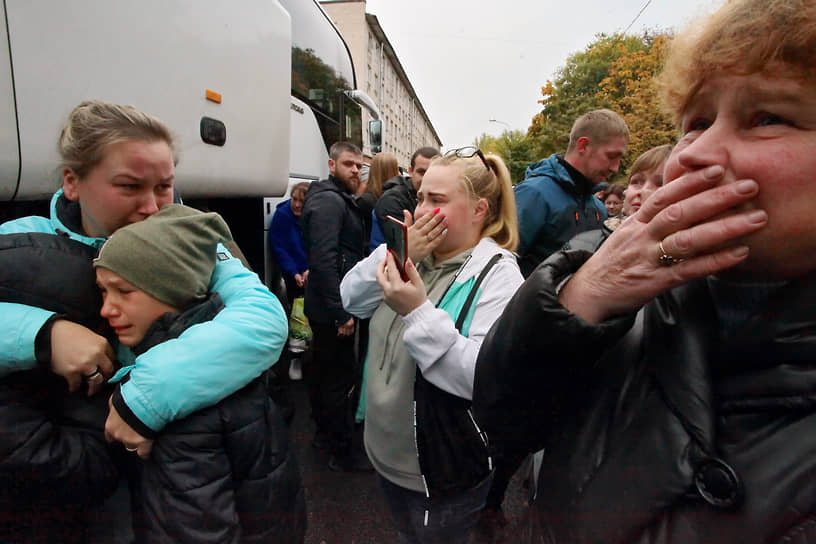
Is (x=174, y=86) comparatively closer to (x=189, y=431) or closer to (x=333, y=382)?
(x=189, y=431)

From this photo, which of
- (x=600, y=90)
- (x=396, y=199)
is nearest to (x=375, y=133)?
(x=396, y=199)

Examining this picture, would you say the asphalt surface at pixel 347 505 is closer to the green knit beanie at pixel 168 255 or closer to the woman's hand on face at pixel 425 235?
the woman's hand on face at pixel 425 235

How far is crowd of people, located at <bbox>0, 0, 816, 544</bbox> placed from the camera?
56 cm

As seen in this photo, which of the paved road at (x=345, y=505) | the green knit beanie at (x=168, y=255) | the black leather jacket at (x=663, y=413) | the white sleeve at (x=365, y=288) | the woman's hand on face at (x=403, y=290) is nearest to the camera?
the black leather jacket at (x=663, y=413)

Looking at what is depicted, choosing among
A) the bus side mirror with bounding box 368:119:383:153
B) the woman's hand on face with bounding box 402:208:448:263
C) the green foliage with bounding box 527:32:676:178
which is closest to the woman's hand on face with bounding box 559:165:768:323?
the woman's hand on face with bounding box 402:208:448:263

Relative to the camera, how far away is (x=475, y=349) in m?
1.32

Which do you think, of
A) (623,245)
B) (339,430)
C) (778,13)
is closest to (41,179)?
(623,245)

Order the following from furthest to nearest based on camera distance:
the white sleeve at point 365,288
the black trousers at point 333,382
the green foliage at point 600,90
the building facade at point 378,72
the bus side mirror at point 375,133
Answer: the building facade at point 378,72
the green foliage at point 600,90
the bus side mirror at point 375,133
the black trousers at point 333,382
the white sleeve at point 365,288

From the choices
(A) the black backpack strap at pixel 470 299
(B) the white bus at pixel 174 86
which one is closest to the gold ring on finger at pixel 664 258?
(A) the black backpack strap at pixel 470 299

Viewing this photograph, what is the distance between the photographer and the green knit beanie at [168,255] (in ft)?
3.66

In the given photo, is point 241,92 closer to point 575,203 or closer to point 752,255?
point 575,203

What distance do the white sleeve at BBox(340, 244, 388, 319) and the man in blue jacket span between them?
1.43 metres

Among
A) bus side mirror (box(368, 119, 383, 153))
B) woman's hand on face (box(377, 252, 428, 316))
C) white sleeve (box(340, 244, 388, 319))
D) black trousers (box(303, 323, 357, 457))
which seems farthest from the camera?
bus side mirror (box(368, 119, 383, 153))

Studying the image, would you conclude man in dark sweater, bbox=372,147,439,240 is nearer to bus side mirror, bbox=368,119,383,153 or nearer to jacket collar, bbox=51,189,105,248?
jacket collar, bbox=51,189,105,248
